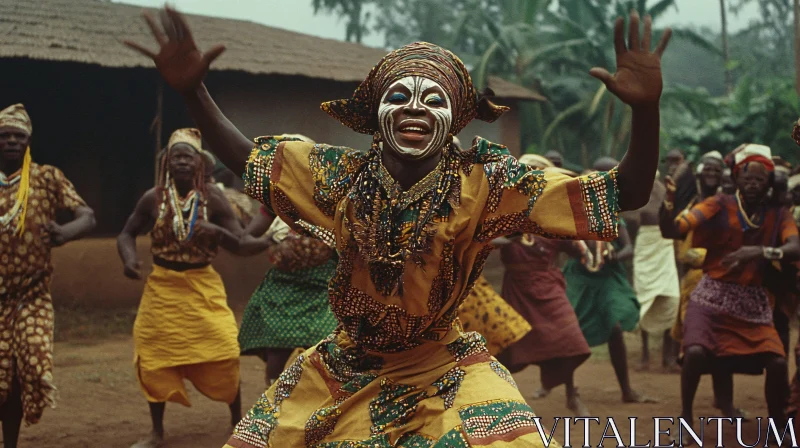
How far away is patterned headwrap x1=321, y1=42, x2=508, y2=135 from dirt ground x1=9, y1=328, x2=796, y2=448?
4.07m

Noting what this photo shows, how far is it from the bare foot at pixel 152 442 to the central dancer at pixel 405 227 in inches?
145

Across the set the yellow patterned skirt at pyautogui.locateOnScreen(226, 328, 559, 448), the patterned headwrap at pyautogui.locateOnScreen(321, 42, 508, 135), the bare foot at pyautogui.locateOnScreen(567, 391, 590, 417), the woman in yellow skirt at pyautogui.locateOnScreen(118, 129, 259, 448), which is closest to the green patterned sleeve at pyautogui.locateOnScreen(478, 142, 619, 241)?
the patterned headwrap at pyautogui.locateOnScreen(321, 42, 508, 135)

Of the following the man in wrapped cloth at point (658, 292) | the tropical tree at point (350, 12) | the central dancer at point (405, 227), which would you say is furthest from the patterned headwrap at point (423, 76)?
the tropical tree at point (350, 12)

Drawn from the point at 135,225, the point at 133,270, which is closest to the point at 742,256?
the point at 133,270

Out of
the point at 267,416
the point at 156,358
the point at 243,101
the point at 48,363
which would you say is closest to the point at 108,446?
the point at 156,358

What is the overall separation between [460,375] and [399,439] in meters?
0.30

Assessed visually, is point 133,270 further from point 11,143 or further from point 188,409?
point 188,409

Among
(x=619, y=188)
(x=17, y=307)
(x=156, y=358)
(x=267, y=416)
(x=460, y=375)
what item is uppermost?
(x=619, y=188)

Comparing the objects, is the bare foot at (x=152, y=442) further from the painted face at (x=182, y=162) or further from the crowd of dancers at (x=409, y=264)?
the painted face at (x=182, y=162)

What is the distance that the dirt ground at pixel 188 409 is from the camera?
745cm

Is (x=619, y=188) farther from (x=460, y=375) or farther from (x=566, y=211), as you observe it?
(x=460, y=375)

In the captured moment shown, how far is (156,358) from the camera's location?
22.7 ft

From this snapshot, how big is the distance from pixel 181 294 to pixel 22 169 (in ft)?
4.52

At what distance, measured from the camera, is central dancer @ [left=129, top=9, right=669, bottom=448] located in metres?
3.29
